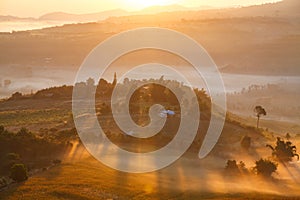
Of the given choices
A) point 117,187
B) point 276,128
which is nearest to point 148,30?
point 276,128

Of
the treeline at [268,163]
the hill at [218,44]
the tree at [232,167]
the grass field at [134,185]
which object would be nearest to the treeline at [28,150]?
the grass field at [134,185]

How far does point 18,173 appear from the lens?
18328 millimetres

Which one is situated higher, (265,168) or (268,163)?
(268,163)

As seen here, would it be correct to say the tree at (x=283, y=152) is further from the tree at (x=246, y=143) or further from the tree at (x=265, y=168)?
the tree at (x=265, y=168)

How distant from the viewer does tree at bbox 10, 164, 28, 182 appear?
1827 cm

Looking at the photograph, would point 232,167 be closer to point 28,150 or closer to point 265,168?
point 265,168

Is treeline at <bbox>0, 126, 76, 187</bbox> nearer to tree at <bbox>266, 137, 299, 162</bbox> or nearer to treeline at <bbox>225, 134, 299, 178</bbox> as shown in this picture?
treeline at <bbox>225, 134, 299, 178</bbox>

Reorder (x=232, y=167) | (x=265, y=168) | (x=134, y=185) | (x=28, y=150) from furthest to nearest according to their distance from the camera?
(x=232, y=167)
(x=265, y=168)
(x=28, y=150)
(x=134, y=185)

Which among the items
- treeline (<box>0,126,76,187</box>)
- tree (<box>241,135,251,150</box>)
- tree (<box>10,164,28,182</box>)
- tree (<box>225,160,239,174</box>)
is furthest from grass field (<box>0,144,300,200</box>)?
tree (<box>241,135,251,150</box>)

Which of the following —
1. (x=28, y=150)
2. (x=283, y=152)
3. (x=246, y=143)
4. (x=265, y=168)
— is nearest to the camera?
(x=28, y=150)

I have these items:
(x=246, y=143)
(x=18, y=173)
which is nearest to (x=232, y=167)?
(x=246, y=143)

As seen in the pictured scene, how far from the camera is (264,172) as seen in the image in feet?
75.0

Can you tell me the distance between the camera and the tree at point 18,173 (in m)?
18.3

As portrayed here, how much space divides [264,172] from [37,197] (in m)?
11.6
